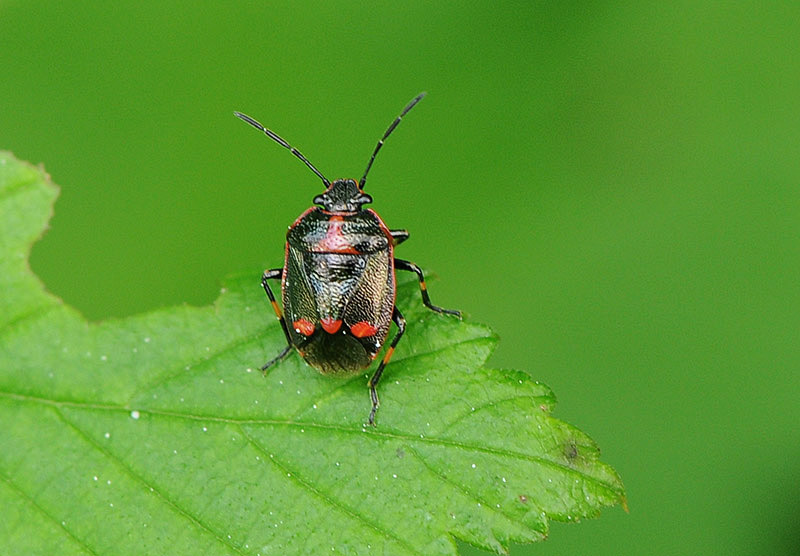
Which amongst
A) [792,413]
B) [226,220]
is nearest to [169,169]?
[226,220]

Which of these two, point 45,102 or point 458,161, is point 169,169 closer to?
point 45,102

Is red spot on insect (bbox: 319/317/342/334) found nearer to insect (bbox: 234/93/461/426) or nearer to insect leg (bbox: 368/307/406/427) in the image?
insect (bbox: 234/93/461/426)

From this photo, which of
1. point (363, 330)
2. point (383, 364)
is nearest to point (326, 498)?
point (383, 364)

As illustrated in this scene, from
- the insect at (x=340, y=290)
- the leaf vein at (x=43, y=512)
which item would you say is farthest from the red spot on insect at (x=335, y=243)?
the leaf vein at (x=43, y=512)

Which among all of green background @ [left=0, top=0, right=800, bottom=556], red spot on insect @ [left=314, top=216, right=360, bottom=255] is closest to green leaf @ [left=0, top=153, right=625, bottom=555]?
red spot on insect @ [left=314, top=216, right=360, bottom=255]

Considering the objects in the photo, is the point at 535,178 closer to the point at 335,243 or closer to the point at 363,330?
the point at 335,243

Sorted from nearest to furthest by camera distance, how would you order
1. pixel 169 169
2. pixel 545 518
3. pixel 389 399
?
1. pixel 545 518
2. pixel 389 399
3. pixel 169 169
